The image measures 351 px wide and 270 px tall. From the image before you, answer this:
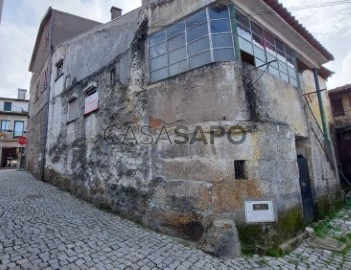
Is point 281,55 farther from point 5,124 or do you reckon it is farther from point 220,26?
point 5,124

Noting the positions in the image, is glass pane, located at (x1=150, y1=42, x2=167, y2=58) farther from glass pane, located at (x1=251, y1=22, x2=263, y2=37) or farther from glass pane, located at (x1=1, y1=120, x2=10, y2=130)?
glass pane, located at (x1=1, y1=120, x2=10, y2=130)

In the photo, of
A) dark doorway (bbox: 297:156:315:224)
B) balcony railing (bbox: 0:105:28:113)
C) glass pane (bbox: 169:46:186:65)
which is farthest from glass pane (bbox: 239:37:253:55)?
balcony railing (bbox: 0:105:28:113)

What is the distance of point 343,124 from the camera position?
1188cm

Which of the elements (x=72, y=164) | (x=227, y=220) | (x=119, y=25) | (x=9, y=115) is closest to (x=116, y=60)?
(x=119, y=25)

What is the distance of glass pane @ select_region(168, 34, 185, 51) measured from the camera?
17.3 ft

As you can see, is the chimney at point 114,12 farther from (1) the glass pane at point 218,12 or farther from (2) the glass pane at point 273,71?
(2) the glass pane at point 273,71

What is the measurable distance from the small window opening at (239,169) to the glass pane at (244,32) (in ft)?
9.62

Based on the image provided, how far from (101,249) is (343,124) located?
13.5m

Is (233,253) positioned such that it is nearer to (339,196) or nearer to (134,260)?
(134,260)

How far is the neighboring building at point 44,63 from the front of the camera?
11.6m

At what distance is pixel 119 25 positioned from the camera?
6.98 m

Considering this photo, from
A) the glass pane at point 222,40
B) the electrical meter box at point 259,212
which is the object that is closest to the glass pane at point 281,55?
the glass pane at point 222,40

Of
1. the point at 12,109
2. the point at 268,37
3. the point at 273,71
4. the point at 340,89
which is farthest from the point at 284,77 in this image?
the point at 12,109

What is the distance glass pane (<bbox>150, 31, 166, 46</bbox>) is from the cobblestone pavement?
4.68 metres
